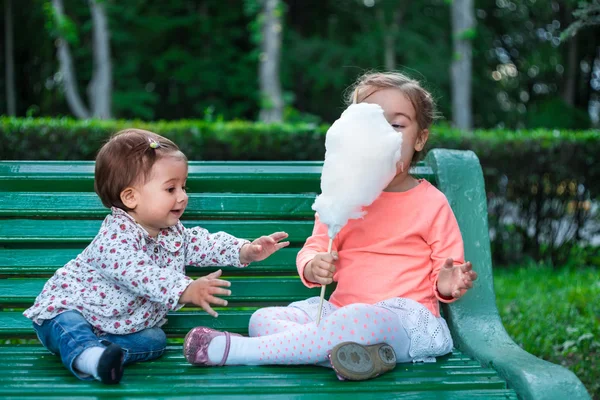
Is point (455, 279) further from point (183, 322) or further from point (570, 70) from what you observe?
point (570, 70)

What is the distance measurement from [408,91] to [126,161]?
97 cm

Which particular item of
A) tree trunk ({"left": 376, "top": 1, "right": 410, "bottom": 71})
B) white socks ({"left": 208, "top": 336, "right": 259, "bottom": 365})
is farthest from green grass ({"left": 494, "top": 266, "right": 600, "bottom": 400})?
tree trunk ({"left": 376, "top": 1, "right": 410, "bottom": 71})

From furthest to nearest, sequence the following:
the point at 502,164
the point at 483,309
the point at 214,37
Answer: the point at 214,37 → the point at 502,164 → the point at 483,309

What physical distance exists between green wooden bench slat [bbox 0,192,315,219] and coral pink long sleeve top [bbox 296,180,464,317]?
25 cm

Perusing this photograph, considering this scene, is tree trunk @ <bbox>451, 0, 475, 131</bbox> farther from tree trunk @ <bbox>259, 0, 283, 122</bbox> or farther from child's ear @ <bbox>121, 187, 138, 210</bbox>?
child's ear @ <bbox>121, 187, 138, 210</bbox>

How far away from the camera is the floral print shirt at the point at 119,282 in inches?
87.7

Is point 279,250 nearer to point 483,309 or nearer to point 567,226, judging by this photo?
point 483,309

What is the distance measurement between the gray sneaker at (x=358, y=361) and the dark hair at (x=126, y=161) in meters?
0.85

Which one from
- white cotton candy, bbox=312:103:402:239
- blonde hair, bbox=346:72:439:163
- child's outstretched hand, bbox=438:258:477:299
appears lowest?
child's outstretched hand, bbox=438:258:477:299

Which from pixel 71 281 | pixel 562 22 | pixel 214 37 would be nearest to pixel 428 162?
pixel 71 281

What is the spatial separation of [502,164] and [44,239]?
15.0 ft

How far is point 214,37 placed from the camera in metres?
18.2

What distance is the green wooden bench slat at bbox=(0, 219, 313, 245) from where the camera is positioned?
8.91 ft

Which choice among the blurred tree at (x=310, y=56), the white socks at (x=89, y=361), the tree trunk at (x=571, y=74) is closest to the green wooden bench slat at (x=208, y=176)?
the white socks at (x=89, y=361)
